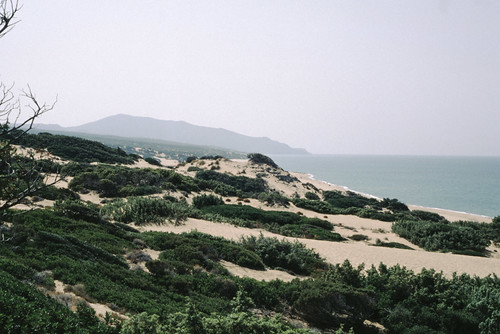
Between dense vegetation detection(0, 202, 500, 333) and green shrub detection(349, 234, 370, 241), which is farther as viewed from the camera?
green shrub detection(349, 234, 370, 241)

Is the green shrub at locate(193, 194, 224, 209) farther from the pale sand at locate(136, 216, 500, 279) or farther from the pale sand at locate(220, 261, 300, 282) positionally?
the pale sand at locate(220, 261, 300, 282)

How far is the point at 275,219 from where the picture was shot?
23.9 meters

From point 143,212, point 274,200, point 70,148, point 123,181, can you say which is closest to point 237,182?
point 274,200

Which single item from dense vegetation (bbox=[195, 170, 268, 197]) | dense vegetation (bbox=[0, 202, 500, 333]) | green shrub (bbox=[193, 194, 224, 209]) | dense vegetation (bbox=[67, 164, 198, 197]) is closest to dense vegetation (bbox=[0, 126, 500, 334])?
dense vegetation (bbox=[0, 202, 500, 333])

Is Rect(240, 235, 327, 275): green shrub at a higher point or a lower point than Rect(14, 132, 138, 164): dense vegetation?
lower

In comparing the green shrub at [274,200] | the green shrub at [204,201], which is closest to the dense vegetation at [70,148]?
the green shrub at [204,201]

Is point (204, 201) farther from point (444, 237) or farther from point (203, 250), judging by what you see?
point (444, 237)

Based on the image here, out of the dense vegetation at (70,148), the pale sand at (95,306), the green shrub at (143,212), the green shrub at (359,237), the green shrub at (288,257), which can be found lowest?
the green shrub at (359,237)

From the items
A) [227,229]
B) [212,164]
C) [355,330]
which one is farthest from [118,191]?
[212,164]

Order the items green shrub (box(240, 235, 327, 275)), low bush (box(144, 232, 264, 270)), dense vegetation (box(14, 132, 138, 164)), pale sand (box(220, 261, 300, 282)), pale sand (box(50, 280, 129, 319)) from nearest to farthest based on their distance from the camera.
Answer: pale sand (box(50, 280, 129, 319)) < low bush (box(144, 232, 264, 270)) < pale sand (box(220, 261, 300, 282)) < green shrub (box(240, 235, 327, 275)) < dense vegetation (box(14, 132, 138, 164))

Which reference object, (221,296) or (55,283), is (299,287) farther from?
(55,283)

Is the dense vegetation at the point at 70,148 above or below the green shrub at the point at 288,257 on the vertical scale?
above

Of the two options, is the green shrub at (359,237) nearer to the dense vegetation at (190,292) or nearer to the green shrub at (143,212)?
the dense vegetation at (190,292)

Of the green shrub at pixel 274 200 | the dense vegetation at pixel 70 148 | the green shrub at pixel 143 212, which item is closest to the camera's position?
the green shrub at pixel 143 212
